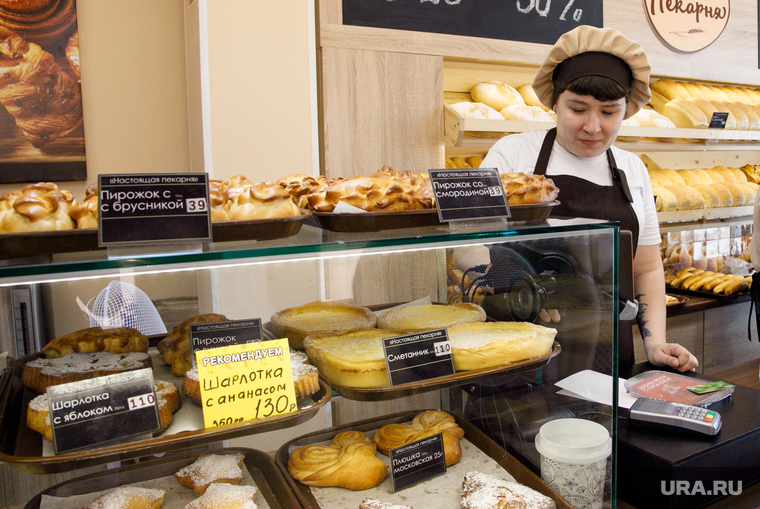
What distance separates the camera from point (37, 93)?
227cm

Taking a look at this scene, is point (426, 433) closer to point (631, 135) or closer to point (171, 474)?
point (171, 474)

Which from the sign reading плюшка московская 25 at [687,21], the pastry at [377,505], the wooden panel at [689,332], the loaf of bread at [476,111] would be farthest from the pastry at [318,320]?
the sign reading плюшка московская 25 at [687,21]

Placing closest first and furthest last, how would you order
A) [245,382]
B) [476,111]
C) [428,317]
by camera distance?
[245,382] < [428,317] < [476,111]

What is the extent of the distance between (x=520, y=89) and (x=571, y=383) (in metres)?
2.31

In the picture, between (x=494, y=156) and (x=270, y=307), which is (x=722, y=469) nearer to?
(x=270, y=307)

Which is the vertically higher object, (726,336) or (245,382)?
(245,382)

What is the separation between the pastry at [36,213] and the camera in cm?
78

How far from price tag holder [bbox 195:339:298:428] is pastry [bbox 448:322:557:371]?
33 centimetres

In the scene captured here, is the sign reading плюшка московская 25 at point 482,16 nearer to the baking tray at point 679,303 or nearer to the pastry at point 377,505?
the baking tray at point 679,303

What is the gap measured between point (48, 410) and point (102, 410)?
95 millimetres

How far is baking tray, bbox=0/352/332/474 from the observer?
0.78 metres

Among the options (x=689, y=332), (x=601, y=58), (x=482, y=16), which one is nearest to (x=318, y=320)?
(x=601, y=58)

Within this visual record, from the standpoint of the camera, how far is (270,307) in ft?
3.53

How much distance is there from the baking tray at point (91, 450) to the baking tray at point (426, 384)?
41 millimetres
